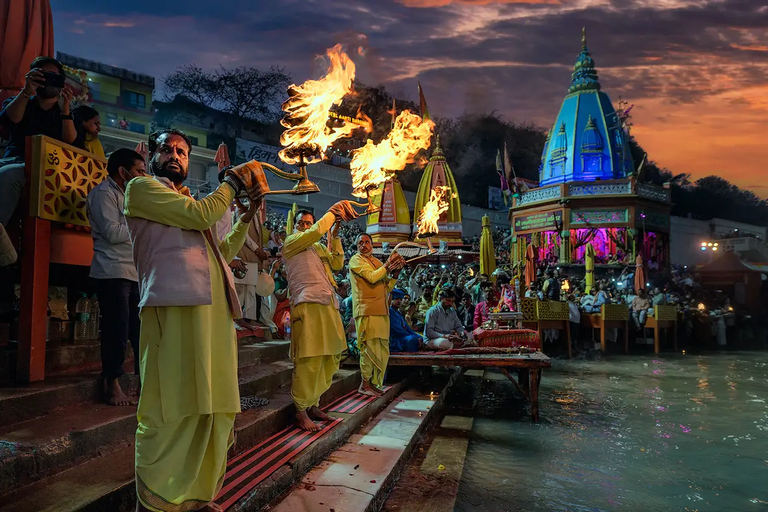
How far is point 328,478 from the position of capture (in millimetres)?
3527

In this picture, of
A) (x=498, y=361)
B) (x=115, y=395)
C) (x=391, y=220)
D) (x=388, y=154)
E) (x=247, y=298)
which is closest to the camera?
(x=115, y=395)

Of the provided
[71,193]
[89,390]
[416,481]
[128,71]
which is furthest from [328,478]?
[128,71]

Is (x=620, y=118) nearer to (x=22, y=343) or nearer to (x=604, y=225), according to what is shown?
(x=604, y=225)

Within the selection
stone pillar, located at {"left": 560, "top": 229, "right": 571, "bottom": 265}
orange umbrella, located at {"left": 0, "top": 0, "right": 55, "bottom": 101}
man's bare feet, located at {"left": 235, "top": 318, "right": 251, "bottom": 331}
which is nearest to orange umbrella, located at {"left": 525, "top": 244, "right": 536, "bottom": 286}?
stone pillar, located at {"left": 560, "top": 229, "right": 571, "bottom": 265}

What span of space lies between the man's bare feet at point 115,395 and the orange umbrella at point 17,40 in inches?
98.7

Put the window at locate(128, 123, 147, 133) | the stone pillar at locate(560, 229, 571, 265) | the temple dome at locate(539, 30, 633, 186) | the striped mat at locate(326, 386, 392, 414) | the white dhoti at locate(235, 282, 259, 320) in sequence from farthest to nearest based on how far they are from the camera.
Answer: the temple dome at locate(539, 30, 633, 186), the window at locate(128, 123, 147, 133), the stone pillar at locate(560, 229, 571, 265), the white dhoti at locate(235, 282, 259, 320), the striped mat at locate(326, 386, 392, 414)

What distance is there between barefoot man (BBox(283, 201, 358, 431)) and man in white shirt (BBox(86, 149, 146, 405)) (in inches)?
52.8

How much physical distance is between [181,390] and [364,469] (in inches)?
77.5

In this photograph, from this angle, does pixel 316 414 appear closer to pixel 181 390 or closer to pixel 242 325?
pixel 181 390

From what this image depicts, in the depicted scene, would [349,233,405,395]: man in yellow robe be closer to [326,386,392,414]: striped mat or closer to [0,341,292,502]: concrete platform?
[326,386,392,414]: striped mat

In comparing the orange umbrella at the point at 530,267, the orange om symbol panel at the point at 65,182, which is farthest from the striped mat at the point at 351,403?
the orange umbrella at the point at 530,267

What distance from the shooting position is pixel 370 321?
5.82 m

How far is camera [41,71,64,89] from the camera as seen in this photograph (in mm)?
3487

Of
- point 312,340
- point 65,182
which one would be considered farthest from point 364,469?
point 65,182
